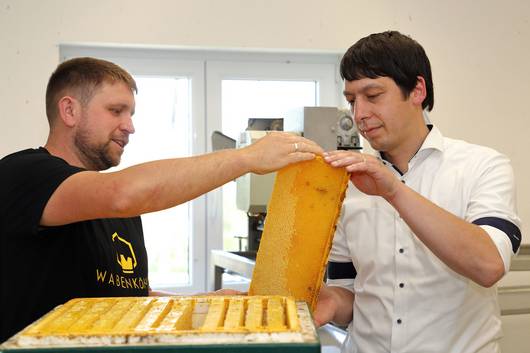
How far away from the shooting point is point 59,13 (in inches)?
135

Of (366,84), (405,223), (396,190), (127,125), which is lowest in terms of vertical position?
(405,223)

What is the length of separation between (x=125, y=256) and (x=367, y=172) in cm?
65

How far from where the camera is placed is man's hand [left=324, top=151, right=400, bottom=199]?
127cm

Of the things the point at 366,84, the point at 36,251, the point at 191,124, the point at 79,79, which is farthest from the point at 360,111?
the point at 191,124

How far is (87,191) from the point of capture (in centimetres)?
118

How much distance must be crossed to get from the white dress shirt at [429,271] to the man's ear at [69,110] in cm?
80

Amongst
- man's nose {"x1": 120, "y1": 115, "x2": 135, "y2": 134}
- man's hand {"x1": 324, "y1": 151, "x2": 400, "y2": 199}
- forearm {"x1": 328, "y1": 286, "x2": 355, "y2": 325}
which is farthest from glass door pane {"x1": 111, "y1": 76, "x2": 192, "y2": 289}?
man's hand {"x1": 324, "y1": 151, "x2": 400, "y2": 199}

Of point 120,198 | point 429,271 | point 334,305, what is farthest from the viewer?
point 334,305

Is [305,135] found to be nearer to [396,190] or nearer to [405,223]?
[405,223]

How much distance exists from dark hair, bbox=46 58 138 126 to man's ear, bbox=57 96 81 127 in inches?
0.7

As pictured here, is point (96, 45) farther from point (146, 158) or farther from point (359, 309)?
point (359, 309)

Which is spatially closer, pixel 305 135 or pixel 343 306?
pixel 343 306

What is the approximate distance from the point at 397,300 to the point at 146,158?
2513mm

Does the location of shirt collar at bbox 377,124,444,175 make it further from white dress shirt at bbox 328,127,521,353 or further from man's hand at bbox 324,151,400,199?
man's hand at bbox 324,151,400,199
